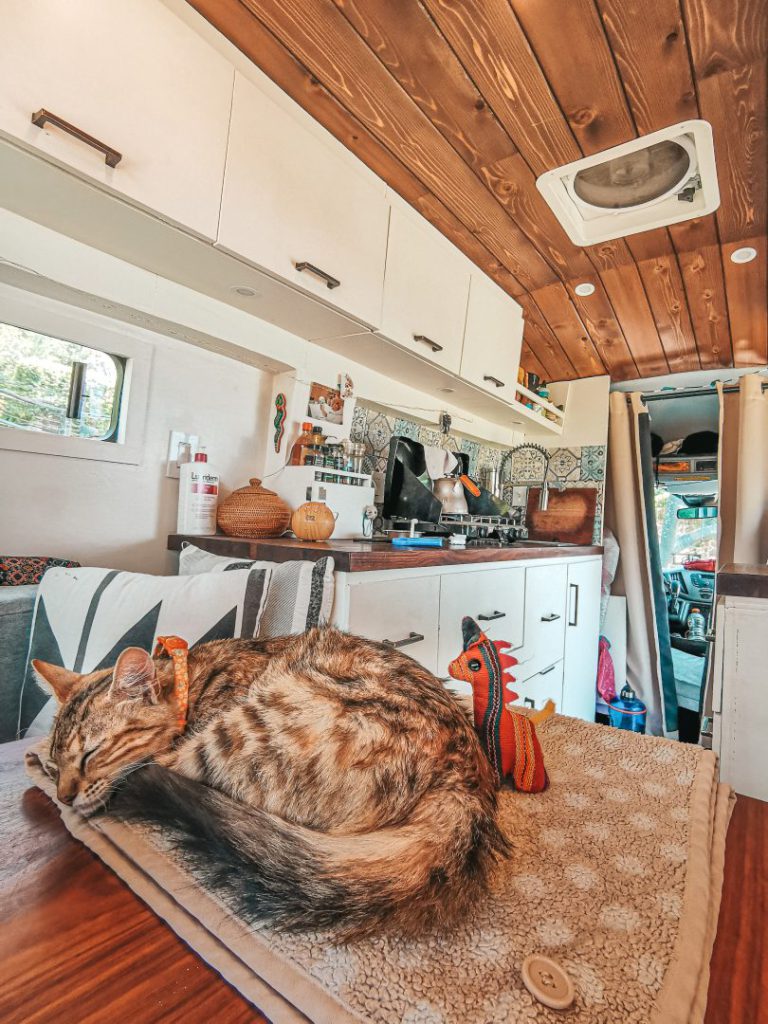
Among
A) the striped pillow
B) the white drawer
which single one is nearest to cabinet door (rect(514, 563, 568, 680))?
the white drawer

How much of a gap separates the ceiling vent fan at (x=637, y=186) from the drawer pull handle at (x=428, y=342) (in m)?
0.67

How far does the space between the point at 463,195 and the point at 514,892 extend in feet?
6.93

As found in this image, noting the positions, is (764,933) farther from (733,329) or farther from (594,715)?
(733,329)

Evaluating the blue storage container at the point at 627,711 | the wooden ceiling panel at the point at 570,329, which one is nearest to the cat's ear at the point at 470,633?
the wooden ceiling panel at the point at 570,329

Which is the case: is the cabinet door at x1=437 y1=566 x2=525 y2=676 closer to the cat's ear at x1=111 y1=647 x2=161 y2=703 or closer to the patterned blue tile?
the cat's ear at x1=111 y1=647 x2=161 y2=703

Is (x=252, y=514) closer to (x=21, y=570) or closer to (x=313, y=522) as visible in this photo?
(x=313, y=522)

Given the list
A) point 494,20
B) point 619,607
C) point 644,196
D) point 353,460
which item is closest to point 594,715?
point 619,607

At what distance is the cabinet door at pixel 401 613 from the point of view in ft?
3.80

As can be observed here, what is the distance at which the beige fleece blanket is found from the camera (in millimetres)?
346

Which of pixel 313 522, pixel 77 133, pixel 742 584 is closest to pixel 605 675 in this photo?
pixel 742 584

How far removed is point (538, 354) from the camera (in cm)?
309

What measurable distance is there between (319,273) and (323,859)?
4.66ft

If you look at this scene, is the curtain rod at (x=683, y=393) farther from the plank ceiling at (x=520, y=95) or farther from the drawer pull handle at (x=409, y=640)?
the drawer pull handle at (x=409, y=640)

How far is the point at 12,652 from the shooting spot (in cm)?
96
